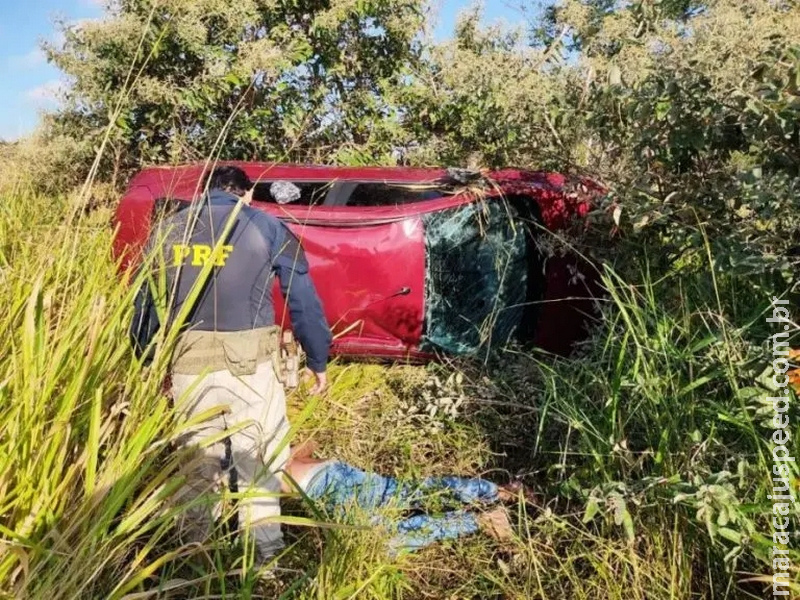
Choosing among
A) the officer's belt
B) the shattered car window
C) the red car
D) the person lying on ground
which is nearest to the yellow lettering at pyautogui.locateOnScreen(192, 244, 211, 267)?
the officer's belt

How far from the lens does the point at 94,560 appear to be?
3.98 feet

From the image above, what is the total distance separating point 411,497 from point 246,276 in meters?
1.05

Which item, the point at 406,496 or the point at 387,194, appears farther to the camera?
the point at 387,194

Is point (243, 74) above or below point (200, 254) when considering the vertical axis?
above

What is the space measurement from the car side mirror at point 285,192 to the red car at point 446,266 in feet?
0.63

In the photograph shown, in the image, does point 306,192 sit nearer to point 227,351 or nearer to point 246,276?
point 246,276

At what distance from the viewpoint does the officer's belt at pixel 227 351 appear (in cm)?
233

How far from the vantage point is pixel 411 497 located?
7.96 ft

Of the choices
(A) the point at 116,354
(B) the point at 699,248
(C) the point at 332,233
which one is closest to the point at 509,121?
(C) the point at 332,233

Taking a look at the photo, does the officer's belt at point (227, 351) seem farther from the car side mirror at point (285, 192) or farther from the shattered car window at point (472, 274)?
the car side mirror at point (285, 192)

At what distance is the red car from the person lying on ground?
1167mm

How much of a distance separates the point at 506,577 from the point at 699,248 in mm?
1509

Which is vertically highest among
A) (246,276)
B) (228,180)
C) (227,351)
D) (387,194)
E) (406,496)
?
(228,180)

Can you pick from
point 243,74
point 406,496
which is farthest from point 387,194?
point 243,74
